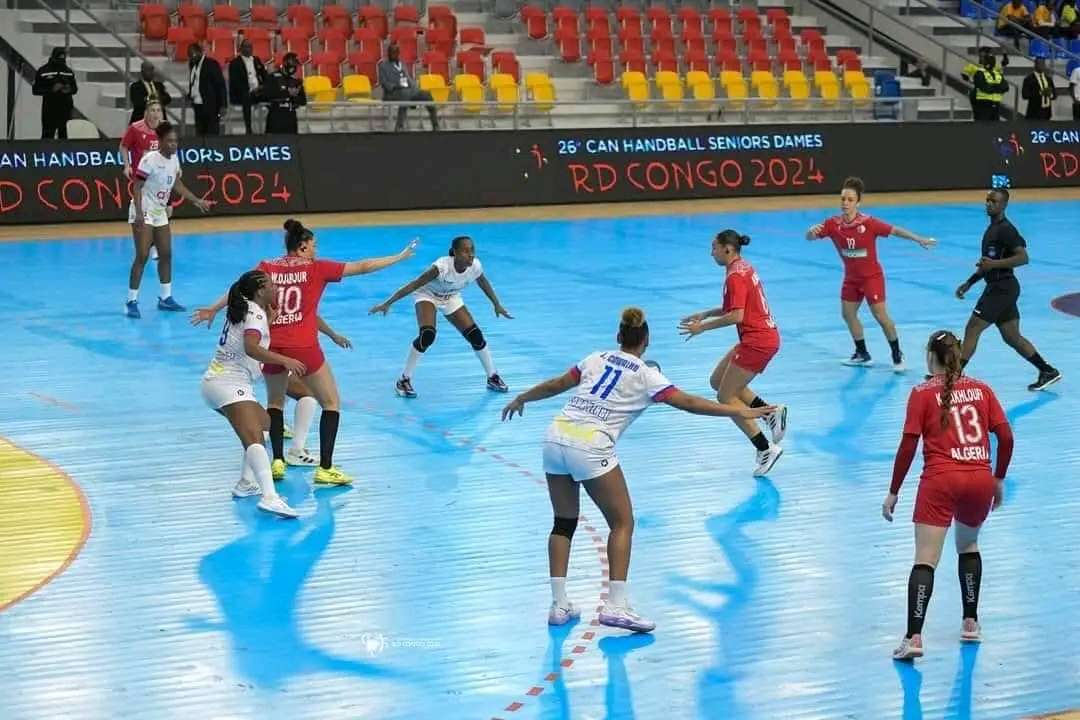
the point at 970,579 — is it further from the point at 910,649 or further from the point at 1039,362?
the point at 1039,362

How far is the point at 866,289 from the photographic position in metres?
17.6

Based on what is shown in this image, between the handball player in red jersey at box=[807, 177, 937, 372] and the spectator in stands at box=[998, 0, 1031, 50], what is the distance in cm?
2547

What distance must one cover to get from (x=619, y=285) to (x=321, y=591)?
1273 centimetres

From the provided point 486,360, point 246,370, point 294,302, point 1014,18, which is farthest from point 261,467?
point 1014,18

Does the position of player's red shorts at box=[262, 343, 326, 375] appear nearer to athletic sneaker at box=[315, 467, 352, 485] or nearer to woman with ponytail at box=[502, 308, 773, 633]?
athletic sneaker at box=[315, 467, 352, 485]

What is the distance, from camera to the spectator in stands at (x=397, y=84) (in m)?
31.2

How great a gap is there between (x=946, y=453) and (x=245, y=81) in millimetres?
22276

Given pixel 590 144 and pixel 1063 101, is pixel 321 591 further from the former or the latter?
pixel 1063 101

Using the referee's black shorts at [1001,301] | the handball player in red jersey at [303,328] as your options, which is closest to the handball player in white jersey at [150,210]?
the handball player in red jersey at [303,328]

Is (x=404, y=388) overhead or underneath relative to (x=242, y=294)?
underneath

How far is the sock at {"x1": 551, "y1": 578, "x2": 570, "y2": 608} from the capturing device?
10.0m

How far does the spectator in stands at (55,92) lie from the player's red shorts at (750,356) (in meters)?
18.0

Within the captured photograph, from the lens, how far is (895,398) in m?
16.6

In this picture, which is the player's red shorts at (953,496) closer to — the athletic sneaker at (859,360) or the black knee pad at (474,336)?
the black knee pad at (474,336)
